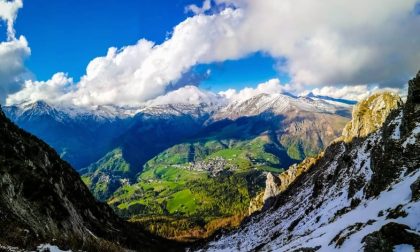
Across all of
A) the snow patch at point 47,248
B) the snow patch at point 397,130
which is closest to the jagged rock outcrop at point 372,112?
the snow patch at point 397,130

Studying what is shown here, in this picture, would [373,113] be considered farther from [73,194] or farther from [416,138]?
[73,194]

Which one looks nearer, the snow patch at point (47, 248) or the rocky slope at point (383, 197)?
the snow patch at point (47, 248)

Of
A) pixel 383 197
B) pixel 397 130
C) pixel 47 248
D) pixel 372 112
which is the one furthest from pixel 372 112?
pixel 47 248

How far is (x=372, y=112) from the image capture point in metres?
144

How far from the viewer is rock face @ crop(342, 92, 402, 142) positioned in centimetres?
13375

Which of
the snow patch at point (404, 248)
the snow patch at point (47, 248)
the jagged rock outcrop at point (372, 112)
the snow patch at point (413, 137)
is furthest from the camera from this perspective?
the jagged rock outcrop at point (372, 112)

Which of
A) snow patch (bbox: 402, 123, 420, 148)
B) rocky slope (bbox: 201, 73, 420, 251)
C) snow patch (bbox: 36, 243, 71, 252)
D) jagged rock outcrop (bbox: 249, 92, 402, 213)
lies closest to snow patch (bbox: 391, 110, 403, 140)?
rocky slope (bbox: 201, 73, 420, 251)

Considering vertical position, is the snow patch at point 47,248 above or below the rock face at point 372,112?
below

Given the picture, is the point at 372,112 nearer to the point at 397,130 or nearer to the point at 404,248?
the point at 397,130

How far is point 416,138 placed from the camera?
177 ft

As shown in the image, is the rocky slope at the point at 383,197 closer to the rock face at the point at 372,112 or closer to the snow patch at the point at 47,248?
the snow patch at the point at 47,248

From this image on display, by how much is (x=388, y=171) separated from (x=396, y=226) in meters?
30.6

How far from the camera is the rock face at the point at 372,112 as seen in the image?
13375 cm

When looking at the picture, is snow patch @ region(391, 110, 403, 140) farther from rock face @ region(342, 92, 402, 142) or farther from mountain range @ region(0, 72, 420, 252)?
rock face @ region(342, 92, 402, 142)
